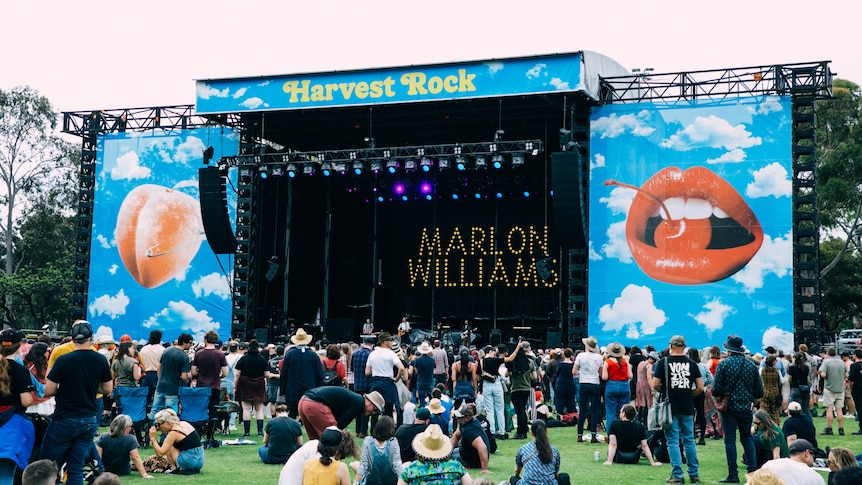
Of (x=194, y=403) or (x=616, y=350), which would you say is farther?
(x=616, y=350)

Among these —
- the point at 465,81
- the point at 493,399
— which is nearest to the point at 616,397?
the point at 493,399

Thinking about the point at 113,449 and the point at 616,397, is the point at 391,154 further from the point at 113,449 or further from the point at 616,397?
the point at 113,449

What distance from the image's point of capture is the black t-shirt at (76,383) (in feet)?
23.6

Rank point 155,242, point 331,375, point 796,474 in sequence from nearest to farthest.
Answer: point 796,474 < point 331,375 < point 155,242

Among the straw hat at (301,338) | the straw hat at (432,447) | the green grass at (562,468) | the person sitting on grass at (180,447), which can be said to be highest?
the straw hat at (301,338)

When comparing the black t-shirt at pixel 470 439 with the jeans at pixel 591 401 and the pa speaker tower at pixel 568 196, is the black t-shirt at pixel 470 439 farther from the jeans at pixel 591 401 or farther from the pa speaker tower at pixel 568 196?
the pa speaker tower at pixel 568 196

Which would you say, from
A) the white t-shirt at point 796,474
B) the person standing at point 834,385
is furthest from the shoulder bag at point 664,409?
the person standing at point 834,385

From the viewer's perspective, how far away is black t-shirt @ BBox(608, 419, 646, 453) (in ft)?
36.7

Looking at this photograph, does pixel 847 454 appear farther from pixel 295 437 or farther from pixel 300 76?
pixel 300 76

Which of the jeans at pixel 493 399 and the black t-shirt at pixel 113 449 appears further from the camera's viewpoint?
the jeans at pixel 493 399

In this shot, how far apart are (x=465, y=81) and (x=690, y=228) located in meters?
6.64

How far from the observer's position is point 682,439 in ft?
31.7

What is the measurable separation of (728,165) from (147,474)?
16559mm

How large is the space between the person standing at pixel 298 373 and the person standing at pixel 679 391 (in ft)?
13.3
